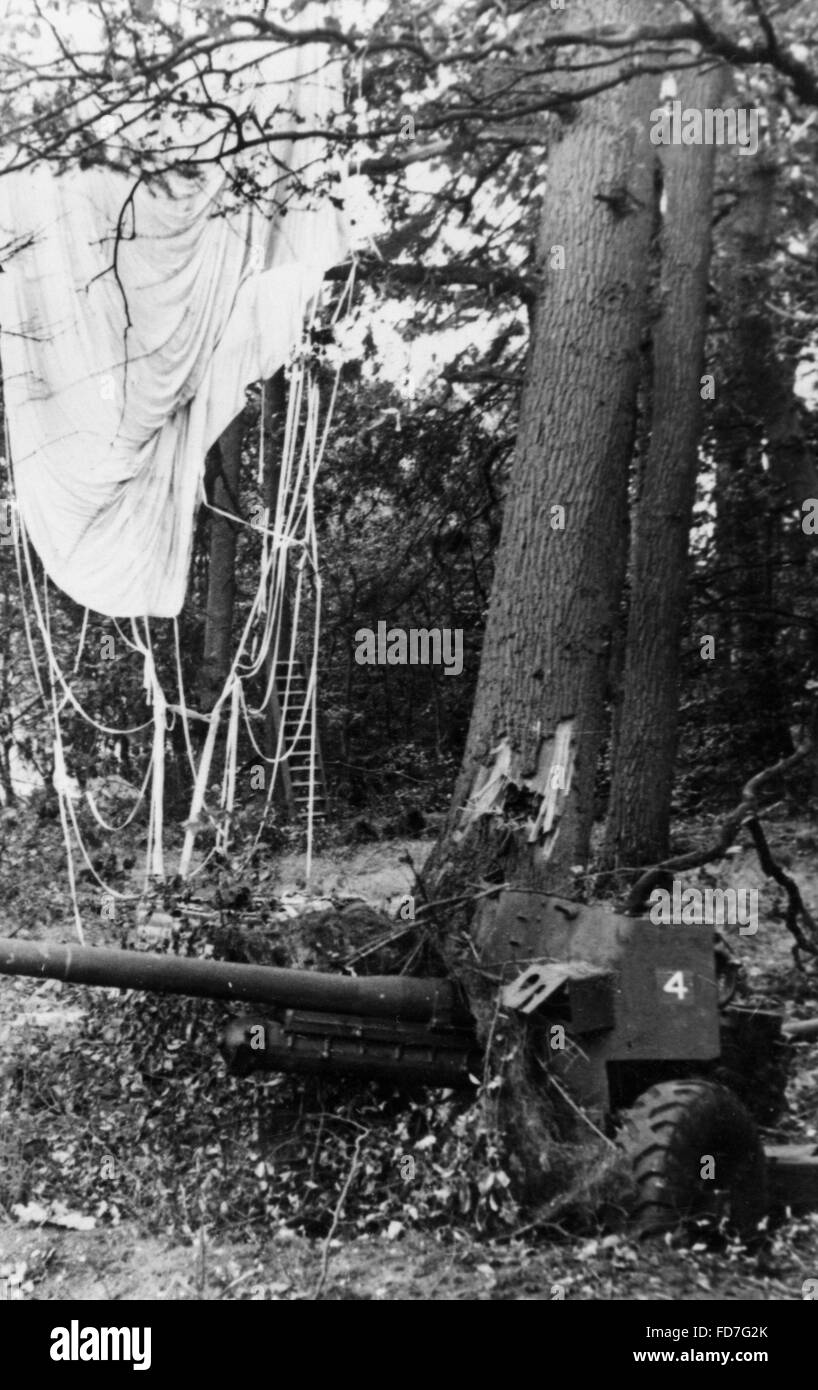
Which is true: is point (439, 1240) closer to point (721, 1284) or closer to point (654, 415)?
point (721, 1284)

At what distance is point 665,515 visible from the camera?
661cm

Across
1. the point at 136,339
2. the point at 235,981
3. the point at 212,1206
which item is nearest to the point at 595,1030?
the point at 235,981

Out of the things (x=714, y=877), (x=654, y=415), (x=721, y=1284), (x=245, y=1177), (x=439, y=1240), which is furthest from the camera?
(x=654, y=415)

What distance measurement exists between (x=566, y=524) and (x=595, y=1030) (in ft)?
8.10

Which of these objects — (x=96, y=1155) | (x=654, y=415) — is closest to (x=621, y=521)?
(x=654, y=415)

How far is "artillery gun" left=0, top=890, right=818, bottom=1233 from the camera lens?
142 inches

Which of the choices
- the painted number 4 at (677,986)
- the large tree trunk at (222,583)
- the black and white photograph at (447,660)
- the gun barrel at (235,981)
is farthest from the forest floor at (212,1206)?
the large tree trunk at (222,583)

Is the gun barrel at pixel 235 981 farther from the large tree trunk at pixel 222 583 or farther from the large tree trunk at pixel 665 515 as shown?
the large tree trunk at pixel 222 583

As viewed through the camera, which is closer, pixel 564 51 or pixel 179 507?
pixel 564 51

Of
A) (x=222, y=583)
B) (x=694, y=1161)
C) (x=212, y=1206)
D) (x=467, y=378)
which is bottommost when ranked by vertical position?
(x=212, y=1206)

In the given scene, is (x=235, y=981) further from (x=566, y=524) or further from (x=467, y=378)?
(x=467, y=378)

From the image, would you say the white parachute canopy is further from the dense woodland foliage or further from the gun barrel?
the gun barrel

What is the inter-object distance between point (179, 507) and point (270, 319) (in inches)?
46.4

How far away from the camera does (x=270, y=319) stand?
241 inches
